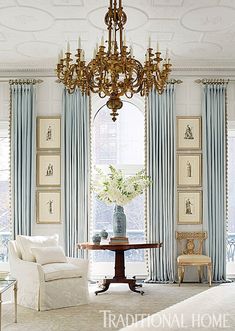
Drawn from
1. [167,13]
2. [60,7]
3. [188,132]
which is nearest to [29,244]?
[60,7]

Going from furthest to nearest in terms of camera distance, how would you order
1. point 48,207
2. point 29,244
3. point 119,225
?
point 48,207
point 119,225
point 29,244

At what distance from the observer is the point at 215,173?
848 cm

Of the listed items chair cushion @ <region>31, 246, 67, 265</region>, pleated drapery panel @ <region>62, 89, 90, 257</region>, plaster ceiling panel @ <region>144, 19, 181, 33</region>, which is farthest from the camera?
pleated drapery panel @ <region>62, 89, 90, 257</region>

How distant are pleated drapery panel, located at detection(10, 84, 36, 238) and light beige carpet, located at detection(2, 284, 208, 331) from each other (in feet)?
5.34

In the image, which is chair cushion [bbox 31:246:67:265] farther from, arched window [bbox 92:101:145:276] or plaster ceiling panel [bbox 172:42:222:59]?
plaster ceiling panel [bbox 172:42:222:59]

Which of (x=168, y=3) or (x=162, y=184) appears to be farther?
(x=162, y=184)

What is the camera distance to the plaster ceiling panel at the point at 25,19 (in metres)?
6.18

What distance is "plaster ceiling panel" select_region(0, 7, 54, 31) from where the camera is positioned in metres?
6.18

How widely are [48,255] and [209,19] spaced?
11.7ft

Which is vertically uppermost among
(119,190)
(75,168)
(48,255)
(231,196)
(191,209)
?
(75,168)

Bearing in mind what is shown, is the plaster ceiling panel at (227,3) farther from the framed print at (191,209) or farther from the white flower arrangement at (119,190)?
the framed print at (191,209)

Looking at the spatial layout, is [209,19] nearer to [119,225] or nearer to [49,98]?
[119,225]

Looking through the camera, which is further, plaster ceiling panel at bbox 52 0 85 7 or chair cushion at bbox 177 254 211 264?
chair cushion at bbox 177 254 211 264

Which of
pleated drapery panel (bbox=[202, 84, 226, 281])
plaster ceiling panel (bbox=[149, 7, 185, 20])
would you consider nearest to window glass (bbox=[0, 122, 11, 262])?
pleated drapery panel (bbox=[202, 84, 226, 281])
